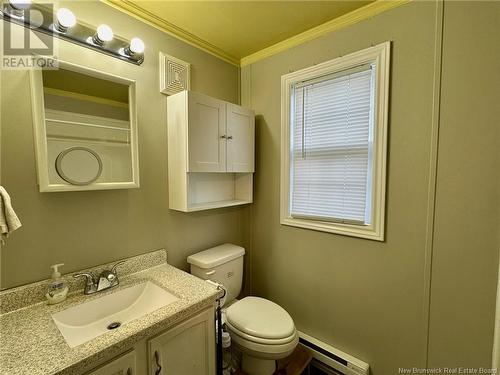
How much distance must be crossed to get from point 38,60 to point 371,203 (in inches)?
72.1

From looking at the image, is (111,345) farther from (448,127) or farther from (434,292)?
(448,127)

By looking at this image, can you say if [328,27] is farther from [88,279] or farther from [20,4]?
[88,279]

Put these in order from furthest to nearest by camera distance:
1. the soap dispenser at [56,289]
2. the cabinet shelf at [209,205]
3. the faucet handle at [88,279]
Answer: the cabinet shelf at [209,205] → the faucet handle at [88,279] → the soap dispenser at [56,289]

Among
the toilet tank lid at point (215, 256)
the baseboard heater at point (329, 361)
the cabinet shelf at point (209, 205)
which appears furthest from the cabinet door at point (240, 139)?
the baseboard heater at point (329, 361)

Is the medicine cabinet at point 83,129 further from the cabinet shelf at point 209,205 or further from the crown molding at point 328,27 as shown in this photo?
the crown molding at point 328,27

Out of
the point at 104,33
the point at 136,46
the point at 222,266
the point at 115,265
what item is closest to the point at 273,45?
the point at 136,46

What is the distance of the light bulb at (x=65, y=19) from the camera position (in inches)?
41.4

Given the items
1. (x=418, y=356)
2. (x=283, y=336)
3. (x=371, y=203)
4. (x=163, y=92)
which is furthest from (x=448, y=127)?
(x=163, y=92)

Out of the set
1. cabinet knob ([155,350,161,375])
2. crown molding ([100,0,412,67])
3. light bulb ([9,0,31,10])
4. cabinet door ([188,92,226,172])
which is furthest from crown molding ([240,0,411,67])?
cabinet knob ([155,350,161,375])

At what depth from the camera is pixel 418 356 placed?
4.41 ft

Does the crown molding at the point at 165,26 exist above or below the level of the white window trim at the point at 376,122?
above

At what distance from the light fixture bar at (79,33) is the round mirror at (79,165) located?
0.54m

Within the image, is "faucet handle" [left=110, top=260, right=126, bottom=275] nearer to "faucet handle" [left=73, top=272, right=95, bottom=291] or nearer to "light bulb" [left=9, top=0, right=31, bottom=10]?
"faucet handle" [left=73, top=272, right=95, bottom=291]

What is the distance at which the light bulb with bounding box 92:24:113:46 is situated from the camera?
1.17 metres
